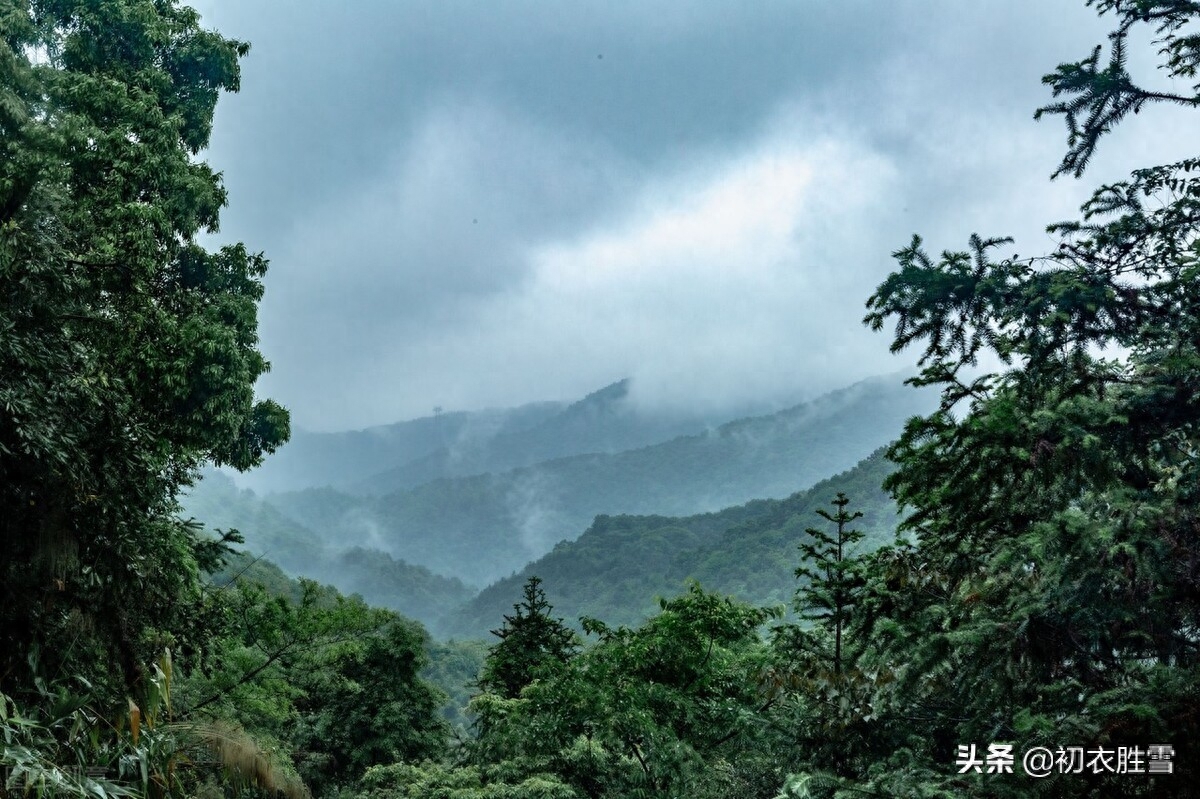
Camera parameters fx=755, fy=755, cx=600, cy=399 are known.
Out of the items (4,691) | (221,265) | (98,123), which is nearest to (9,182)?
(98,123)

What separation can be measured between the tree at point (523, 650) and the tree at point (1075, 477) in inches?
666

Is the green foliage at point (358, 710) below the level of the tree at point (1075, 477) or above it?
below

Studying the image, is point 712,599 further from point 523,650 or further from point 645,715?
point 523,650

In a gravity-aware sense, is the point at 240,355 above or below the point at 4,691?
above

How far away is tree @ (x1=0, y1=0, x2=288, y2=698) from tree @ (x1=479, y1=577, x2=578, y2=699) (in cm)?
1100

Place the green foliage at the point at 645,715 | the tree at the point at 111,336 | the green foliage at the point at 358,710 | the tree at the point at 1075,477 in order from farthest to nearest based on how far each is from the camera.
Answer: the green foliage at the point at 358,710 < the green foliage at the point at 645,715 < the tree at the point at 111,336 < the tree at the point at 1075,477

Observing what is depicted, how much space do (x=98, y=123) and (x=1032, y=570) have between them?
1396cm

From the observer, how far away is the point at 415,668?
2917 cm

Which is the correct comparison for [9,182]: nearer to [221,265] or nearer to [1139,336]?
[221,265]

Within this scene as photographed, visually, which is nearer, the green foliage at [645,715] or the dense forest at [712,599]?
the dense forest at [712,599]

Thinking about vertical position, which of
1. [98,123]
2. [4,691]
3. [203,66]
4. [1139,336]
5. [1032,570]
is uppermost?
[203,66]

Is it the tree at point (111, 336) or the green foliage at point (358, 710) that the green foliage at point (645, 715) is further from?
the green foliage at point (358, 710)

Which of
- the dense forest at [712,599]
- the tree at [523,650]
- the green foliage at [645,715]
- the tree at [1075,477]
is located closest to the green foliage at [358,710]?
the tree at [523,650]

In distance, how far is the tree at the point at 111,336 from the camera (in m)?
7.32
